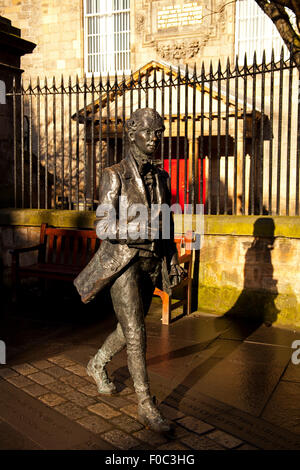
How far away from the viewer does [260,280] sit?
20.6 feet

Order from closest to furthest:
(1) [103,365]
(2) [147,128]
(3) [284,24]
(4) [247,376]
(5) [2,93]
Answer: (2) [147,128], (1) [103,365], (4) [247,376], (3) [284,24], (5) [2,93]

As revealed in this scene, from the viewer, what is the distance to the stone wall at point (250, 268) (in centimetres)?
608

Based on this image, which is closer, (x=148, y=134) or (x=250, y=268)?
(x=148, y=134)

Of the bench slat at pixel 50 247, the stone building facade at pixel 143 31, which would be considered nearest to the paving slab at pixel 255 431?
the bench slat at pixel 50 247

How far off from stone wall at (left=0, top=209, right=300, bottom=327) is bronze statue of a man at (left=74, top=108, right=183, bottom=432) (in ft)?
8.90

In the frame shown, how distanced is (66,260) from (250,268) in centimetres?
264

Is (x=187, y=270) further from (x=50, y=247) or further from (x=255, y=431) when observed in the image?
(x=255, y=431)

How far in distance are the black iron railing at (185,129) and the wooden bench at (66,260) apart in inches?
20.0

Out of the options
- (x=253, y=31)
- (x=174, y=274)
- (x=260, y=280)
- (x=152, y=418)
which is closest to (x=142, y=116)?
(x=174, y=274)

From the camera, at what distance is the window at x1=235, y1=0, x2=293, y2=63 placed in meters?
15.3

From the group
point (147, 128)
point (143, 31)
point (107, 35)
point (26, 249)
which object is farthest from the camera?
point (107, 35)

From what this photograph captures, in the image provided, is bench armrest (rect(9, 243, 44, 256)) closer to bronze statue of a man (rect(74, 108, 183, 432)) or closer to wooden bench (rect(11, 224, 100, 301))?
wooden bench (rect(11, 224, 100, 301))

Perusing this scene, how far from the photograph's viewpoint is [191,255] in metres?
6.45

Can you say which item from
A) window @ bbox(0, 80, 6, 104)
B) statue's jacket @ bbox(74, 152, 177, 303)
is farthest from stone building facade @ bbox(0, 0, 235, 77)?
statue's jacket @ bbox(74, 152, 177, 303)
